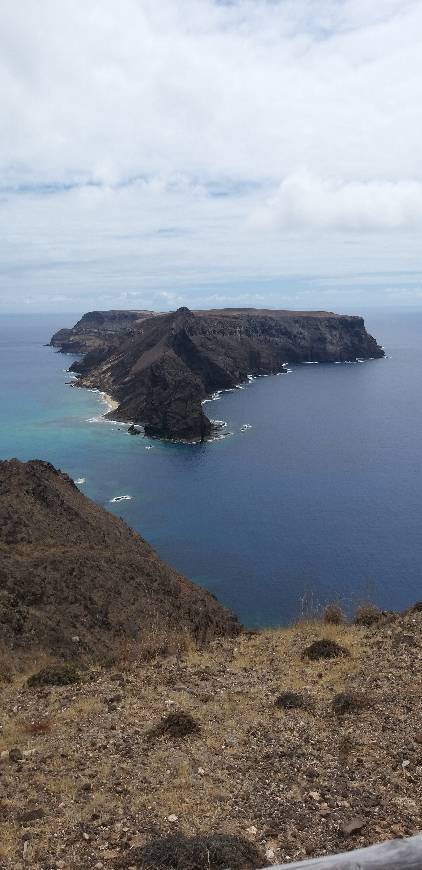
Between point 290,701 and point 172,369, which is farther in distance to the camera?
point 172,369

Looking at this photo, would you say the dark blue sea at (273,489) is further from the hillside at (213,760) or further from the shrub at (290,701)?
the shrub at (290,701)

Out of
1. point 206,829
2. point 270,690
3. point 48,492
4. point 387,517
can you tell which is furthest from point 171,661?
point 387,517

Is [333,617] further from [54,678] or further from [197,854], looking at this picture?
[197,854]

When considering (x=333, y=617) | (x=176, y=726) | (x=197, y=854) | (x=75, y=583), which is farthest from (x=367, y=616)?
(x=197, y=854)

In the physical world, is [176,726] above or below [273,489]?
above

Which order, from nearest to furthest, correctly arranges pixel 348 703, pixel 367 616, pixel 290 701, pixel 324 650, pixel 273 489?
pixel 348 703
pixel 290 701
pixel 324 650
pixel 367 616
pixel 273 489

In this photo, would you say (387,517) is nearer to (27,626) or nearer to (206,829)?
(27,626)

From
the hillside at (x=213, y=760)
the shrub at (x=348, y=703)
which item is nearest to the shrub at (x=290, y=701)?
the hillside at (x=213, y=760)
